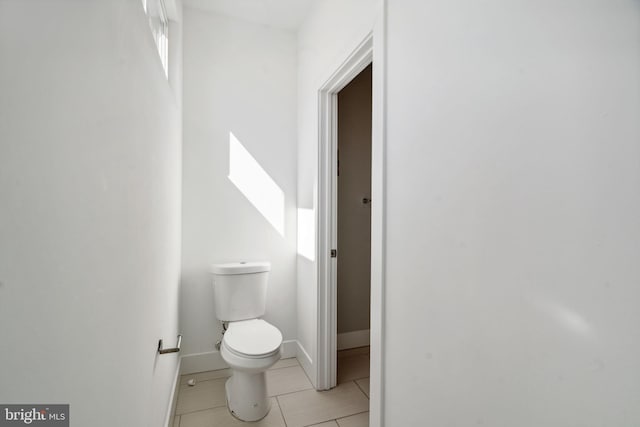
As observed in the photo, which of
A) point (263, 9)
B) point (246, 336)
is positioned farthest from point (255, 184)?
point (263, 9)

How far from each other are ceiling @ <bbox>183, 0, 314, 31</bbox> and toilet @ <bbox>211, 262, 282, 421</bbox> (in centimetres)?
184

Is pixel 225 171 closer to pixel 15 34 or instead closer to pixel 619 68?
pixel 15 34

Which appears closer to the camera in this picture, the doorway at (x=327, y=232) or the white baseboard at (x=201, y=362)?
the doorway at (x=327, y=232)

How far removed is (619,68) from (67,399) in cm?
116

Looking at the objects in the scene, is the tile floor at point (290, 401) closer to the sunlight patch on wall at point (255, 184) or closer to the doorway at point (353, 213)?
the doorway at point (353, 213)

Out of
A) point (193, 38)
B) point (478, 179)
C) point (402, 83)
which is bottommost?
point (478, 179)

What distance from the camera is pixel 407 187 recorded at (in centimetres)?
120

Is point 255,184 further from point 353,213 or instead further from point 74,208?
point 74,208

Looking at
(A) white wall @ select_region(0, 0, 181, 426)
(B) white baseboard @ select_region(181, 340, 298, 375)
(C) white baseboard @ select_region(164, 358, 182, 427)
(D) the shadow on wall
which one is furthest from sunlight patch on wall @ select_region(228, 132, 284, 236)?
(A) white wall @ select_region(0, 0, 181, 426)

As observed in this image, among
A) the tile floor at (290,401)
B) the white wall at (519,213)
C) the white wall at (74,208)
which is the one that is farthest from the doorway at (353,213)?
the white wall at (74,208)

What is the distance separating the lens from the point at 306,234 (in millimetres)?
2340

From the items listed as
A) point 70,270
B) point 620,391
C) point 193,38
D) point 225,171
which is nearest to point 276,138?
point 225,171

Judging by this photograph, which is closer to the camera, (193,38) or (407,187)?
(407,187)

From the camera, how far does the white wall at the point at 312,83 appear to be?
5.55 ft
